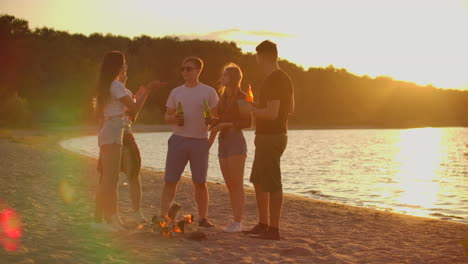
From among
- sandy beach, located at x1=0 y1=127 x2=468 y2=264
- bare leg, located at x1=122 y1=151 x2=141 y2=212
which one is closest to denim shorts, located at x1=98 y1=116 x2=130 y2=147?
bare leg, located at x1=122 y1=151 x2=141 y2=212

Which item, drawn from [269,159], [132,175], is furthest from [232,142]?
[132,175]

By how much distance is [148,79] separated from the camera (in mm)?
58719

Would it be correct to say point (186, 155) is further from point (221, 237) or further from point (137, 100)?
point (221, 237)

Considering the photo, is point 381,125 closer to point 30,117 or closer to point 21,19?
point 21,19

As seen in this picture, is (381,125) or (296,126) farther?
(381,125)

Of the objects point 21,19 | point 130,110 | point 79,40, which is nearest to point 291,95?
point 130,110

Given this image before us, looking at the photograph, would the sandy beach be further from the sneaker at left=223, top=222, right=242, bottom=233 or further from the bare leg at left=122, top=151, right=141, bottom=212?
the bare leg at left=122, top=151, right=141, bottom=212

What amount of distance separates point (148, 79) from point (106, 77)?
5362 centimetres

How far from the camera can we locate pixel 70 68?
52750 millimetres

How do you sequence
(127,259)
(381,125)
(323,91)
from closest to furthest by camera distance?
(127,259) → (323,91) → (381,125)

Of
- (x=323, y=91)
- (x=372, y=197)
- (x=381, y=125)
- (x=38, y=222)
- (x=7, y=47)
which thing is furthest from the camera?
(x=381, y=125)

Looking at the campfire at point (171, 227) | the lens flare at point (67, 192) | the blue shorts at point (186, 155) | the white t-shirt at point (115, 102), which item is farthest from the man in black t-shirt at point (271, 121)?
the lens flare at point (67, 192)

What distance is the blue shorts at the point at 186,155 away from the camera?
6129 millimetres

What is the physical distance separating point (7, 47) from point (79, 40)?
18932mm
